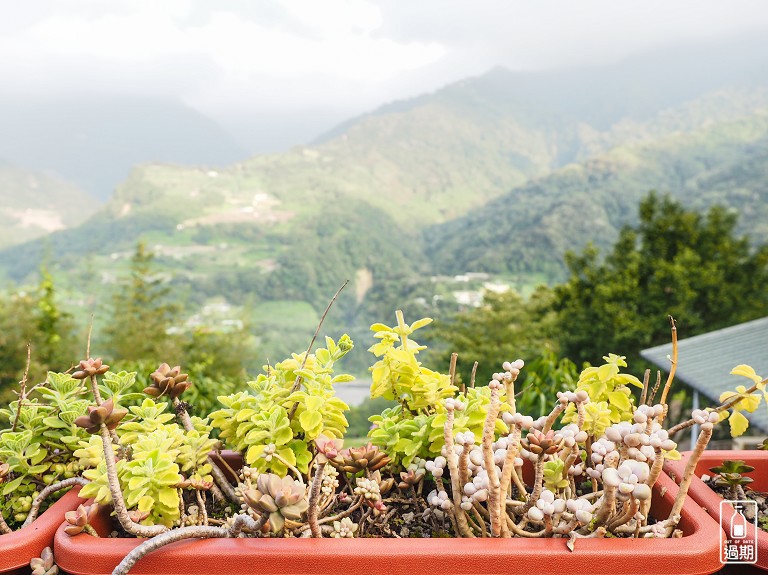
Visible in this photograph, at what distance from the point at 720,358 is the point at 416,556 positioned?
19.3 feet

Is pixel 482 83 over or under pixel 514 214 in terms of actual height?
over

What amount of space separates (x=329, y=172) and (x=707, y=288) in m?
74.0

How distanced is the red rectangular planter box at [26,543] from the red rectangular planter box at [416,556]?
0.10m

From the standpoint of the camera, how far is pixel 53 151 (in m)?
119

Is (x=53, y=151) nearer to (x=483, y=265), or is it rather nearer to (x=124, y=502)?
(x=483, y=265)

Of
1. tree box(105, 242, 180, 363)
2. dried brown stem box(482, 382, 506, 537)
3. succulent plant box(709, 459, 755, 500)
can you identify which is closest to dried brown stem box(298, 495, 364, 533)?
dried brown stem box(482, 382, 506, 537)

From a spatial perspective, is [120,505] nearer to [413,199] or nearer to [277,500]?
[277,500]

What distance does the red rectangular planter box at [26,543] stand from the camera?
0.82 metres

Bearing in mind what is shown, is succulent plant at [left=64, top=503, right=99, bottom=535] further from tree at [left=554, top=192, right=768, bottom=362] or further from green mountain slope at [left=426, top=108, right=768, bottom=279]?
green mountain slope at [left=426, top=108, right=768, bottom=279]

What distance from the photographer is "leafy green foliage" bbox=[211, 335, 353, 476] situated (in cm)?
93

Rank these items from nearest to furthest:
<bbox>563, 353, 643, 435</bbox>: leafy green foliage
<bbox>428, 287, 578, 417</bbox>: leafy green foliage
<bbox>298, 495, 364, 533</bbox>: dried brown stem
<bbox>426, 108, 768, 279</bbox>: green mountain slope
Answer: <bbox>298, 495, 364, 533</bbox>: dried brown stem → <bbox>563, 353, 643, 435</bbox>: leafy green foliage → <bbox>428, 287, 578, 417</bbox>: leafy green foliage → <bbox>426, 108, 768, 279</bbox>: green mountain slope

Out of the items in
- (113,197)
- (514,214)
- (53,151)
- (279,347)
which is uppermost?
(53,151)

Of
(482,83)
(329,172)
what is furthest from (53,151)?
(482,83)

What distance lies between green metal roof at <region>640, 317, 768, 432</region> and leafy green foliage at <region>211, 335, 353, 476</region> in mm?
4639
